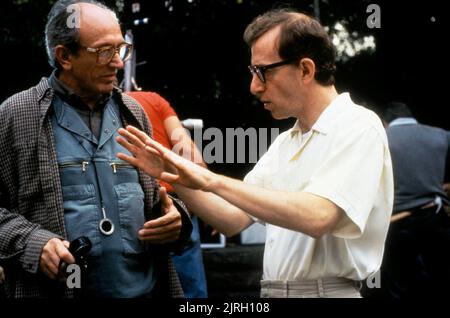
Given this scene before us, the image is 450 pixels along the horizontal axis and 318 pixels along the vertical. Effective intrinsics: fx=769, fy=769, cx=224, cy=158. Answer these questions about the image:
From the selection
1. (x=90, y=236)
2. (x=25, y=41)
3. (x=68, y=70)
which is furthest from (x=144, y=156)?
(x=25, y=41)

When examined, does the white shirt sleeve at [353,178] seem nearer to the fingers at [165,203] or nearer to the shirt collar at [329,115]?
the shirt collar at [329,115]

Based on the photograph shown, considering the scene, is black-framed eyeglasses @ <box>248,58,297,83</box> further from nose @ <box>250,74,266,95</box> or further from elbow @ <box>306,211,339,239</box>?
elbow @ <box>306,211,339,239</box>

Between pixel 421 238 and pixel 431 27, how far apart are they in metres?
3.13

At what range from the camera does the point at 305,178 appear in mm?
2791

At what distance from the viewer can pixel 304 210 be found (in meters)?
2.52

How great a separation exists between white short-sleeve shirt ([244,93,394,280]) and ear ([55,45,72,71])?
37.2 inches

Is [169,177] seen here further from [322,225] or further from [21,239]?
[21,239]

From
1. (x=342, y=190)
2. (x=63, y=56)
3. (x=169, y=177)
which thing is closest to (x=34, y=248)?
(x=169, y=177)

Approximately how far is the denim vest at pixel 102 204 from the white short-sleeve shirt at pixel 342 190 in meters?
0.52

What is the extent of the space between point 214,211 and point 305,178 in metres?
0.40

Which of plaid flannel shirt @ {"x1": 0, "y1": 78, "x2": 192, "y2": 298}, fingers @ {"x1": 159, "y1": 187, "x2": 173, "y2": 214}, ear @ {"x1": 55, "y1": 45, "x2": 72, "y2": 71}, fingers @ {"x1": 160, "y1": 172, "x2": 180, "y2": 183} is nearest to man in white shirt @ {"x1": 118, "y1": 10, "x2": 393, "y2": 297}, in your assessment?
fingers @ {"x1": 160, "y1": 172, "x2": 180, "y2": 183}

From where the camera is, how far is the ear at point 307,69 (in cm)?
289

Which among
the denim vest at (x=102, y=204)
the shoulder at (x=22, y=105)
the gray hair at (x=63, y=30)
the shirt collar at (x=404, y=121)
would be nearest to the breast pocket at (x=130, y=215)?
the denim vest at (x=102, y=204)
